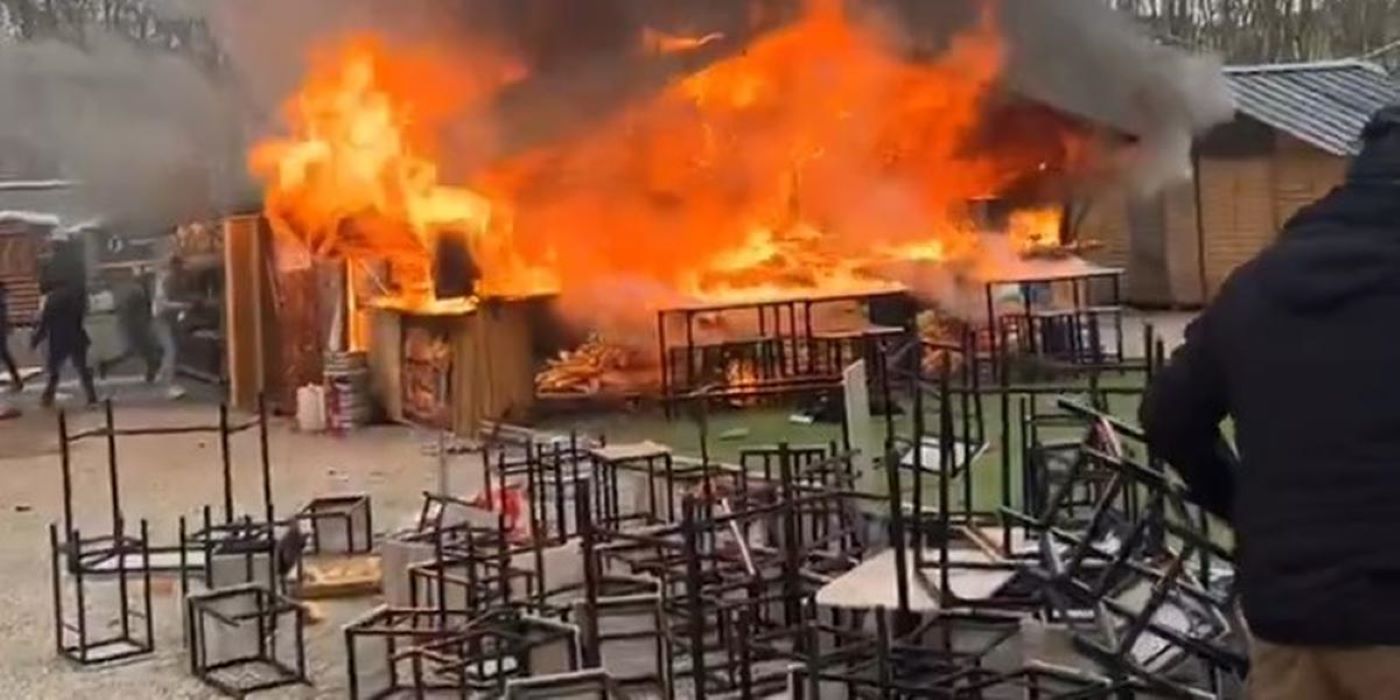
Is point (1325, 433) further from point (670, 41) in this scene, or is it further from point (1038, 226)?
point (1038, 226)

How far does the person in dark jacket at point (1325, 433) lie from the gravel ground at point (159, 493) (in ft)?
15.7

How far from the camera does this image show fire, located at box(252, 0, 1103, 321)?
49.8 ft

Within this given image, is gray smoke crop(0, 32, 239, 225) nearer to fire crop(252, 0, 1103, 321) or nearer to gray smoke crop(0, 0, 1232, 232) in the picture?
gray smoke crop(0, 0, 1232, 232)

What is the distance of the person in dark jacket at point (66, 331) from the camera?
17.1m

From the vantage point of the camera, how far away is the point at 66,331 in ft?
56.1

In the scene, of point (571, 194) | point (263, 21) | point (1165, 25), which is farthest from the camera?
point (1165, 25)

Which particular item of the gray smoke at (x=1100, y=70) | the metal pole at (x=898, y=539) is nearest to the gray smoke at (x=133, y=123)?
→ the gray smoke at (x=1100, y=70)

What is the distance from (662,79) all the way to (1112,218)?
8.41 m

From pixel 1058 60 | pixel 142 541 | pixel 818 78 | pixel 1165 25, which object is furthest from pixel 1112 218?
pixel 142 541

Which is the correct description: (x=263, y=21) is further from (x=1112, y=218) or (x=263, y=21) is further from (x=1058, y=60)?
(x=1112, y=218)

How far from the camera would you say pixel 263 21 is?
1683cm

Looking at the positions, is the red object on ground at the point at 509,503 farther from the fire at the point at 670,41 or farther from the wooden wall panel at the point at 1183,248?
the wooden wall panel at the point at 1183,248

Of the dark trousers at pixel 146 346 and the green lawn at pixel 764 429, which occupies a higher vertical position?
the dark trousers at pixel 146 346

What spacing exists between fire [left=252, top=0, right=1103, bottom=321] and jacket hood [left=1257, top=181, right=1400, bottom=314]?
12.2m
